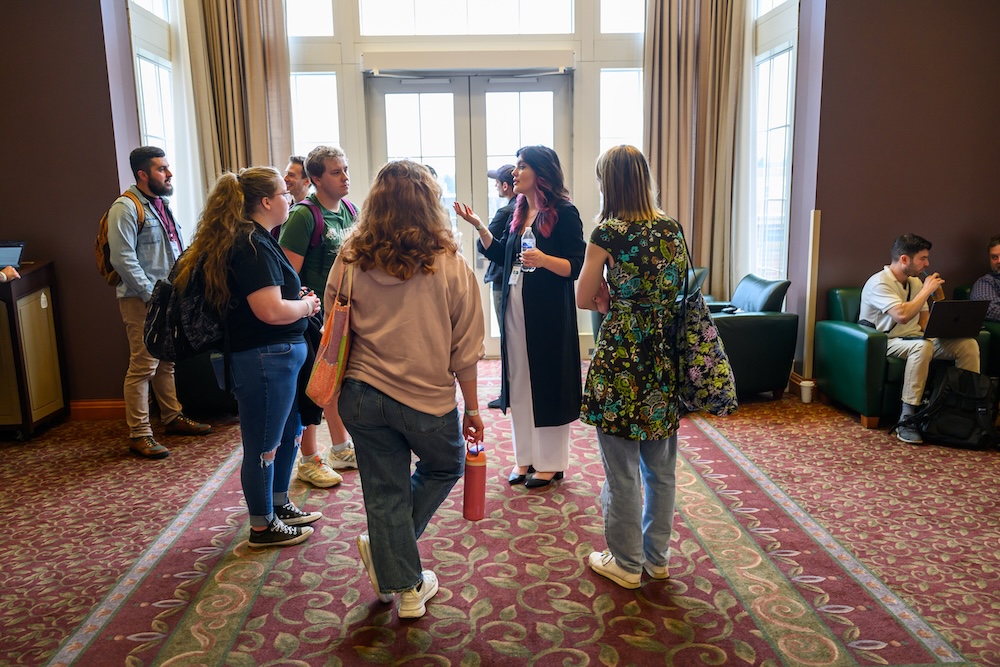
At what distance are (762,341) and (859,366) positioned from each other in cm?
66

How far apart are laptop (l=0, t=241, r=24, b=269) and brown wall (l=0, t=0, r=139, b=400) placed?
1.06 feet

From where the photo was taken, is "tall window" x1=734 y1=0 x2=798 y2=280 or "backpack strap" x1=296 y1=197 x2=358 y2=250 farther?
"tall window" x1=734 y1=0 x2=798 y2=280

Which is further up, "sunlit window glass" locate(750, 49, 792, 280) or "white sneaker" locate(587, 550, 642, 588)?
"sunlit window glass" locate(750, 49, 792, 280)

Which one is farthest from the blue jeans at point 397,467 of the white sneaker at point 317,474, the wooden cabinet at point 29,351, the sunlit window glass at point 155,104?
the sunlit window glass at point 155,104

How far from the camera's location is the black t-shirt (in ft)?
8.48

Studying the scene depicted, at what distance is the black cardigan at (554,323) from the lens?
330 centimetres

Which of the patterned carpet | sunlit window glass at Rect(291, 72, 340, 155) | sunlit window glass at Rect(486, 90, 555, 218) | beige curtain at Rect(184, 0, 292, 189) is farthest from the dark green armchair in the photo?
beige curtain at Rect(184, 0, 292, 189)

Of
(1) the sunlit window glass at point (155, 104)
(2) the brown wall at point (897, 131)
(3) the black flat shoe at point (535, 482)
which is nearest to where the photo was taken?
(3) the black flat shoe at point (535, 482)

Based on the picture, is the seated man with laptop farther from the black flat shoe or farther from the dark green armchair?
the black flat shoe

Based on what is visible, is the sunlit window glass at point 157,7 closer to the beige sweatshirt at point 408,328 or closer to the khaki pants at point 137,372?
the khaki pants at point 137,372

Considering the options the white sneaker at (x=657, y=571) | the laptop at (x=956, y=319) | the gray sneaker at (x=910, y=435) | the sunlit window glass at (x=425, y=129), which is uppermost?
the sunlit window glass at (x=425, y=129)

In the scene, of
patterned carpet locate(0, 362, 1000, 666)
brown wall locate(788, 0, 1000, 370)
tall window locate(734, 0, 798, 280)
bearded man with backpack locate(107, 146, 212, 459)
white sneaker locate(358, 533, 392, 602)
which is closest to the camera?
patterned carpet locate(0, 362, 1000, 666)

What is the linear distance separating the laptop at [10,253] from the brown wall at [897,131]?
16.1ft

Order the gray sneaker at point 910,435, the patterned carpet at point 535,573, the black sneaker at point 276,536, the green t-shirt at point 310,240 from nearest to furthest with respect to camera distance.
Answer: the patterned carpet at point 535,573 < the black sneaker at point 276,536 < the green t-shirt at point 310,240 < the gray sneaker at point 910,435
